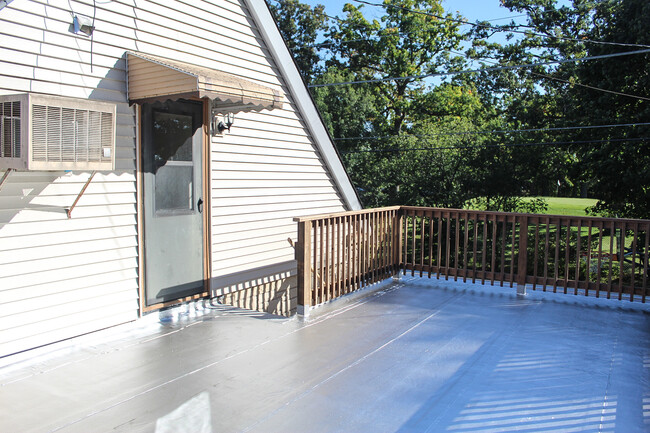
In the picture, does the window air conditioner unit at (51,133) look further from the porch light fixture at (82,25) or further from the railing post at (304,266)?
the railing post at (304,266)

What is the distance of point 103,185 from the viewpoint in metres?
4.23

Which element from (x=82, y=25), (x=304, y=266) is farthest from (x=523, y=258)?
(x=82, y=25)

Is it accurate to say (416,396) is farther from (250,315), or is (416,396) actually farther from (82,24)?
(82,24)

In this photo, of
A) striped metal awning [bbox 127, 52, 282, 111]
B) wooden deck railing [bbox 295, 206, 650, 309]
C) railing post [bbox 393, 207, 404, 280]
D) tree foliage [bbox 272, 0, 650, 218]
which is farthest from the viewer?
tree foliage [bbox 272, 0, 650, 218]

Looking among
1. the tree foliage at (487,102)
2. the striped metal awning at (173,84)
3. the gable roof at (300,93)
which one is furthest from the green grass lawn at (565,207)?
the striped metal awning at (173,84)

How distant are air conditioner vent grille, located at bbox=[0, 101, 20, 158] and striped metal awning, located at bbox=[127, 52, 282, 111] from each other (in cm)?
118

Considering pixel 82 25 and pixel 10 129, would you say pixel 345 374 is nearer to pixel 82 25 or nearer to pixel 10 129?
pixel 10 129

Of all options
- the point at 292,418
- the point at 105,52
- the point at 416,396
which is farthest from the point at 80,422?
the point at 105,52

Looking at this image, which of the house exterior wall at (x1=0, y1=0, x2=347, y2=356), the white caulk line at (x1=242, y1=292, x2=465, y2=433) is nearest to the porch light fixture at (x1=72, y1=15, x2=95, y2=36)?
the house exterior wall at (x1=0, y1=0, x2=347, y2=356)

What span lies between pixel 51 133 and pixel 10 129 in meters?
0.25

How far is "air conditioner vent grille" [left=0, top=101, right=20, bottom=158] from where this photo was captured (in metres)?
3.28

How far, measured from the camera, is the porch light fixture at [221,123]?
529cm

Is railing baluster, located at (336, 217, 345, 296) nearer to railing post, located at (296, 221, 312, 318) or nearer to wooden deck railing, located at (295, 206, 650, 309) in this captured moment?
wooden deck railing, located at (295, 206, 650, 309)

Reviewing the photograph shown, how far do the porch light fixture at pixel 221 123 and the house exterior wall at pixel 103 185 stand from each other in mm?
152
